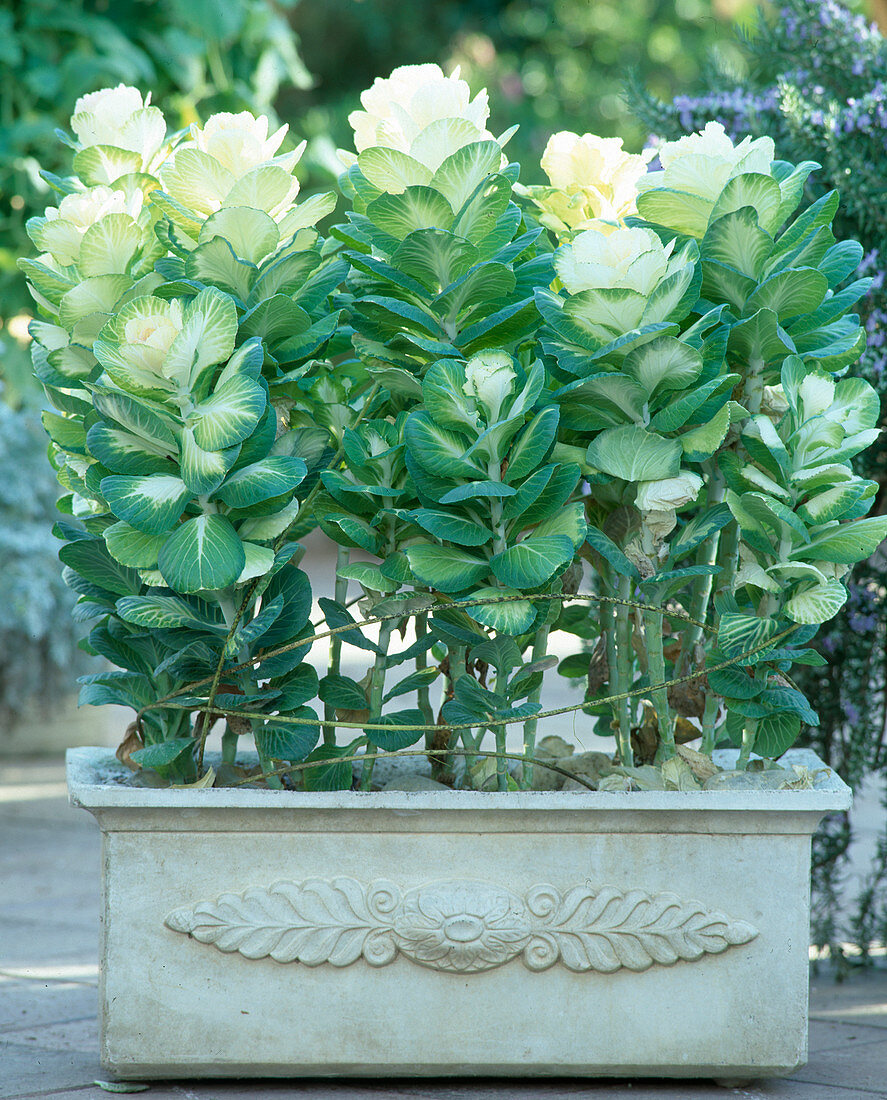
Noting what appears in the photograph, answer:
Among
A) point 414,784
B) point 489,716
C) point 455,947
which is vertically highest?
point 489,716

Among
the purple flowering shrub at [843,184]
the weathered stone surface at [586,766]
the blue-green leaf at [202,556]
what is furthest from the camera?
the purple flowering shrub at [843,184]

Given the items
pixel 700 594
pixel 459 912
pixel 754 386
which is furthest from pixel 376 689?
pixel 754 386

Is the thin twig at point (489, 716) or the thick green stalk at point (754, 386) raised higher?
the thick green stalk at point (754, 386)

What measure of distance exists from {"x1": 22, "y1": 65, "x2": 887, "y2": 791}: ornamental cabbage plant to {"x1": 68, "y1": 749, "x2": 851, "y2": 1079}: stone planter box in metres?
0.11

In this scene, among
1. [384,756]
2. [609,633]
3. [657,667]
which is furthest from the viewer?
[609,633]

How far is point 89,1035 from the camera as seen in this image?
180cm

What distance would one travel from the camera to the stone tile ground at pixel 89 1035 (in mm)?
1461

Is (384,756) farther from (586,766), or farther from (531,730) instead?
(586,766)

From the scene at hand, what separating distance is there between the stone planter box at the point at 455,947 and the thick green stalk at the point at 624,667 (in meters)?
0.20

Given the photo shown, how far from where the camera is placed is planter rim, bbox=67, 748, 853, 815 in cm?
140

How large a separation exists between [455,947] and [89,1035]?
0.72 m

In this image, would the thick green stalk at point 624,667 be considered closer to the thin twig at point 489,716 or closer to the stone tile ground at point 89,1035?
the thin twig at point 489,716

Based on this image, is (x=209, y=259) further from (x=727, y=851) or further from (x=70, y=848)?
(x=70, y=848)

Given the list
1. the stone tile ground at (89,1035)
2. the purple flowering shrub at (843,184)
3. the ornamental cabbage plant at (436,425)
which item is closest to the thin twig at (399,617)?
the ornamental cabbage plant at (436,425)
